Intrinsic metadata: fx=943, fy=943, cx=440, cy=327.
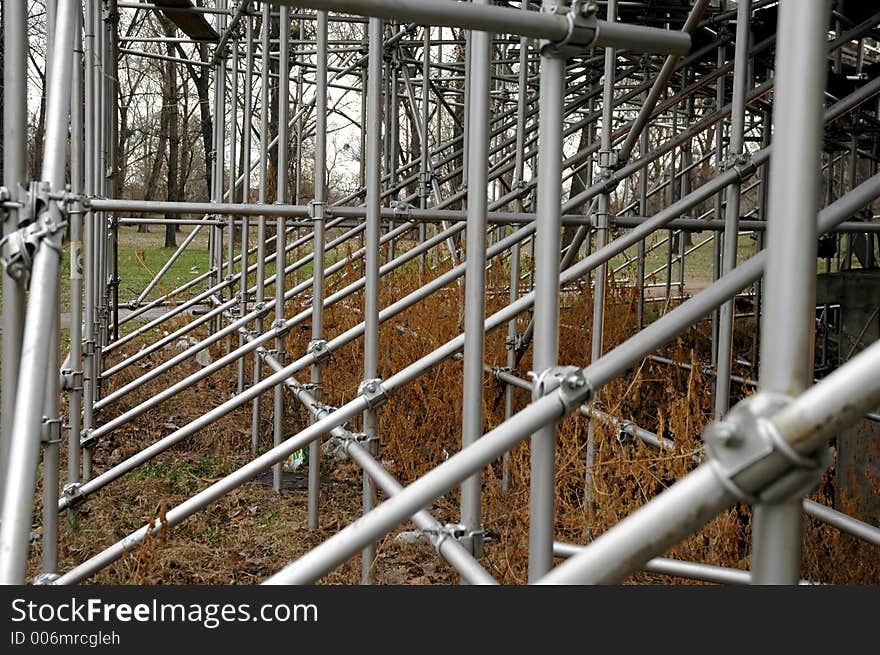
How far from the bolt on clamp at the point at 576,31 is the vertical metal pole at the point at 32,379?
103 cm

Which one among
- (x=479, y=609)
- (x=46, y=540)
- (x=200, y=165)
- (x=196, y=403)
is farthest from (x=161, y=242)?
(x=479, y=609)

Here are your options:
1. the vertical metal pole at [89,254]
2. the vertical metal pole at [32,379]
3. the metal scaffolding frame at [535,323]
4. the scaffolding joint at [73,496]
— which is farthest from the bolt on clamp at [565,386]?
the vertical metal pole at [89,254]

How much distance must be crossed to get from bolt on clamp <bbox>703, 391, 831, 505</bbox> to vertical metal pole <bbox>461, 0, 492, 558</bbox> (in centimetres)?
109

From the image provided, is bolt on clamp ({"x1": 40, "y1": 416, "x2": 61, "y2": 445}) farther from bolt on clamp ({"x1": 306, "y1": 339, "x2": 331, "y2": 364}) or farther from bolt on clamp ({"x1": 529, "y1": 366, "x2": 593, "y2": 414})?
bolt on clamp ({"x1": 529, "y1": 366, "x2": 593, "y2": 414})

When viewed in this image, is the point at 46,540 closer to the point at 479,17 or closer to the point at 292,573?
the point at 292,573

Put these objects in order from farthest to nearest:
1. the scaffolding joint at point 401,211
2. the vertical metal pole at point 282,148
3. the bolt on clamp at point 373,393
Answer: the vertical metal pole at point 282,148 → the scaffolding joint at point 401,211 → the bolt on clamp at point 373,393

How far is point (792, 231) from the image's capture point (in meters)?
1.14

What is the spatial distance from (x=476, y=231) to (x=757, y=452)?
1.26 m

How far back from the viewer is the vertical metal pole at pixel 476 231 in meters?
2.19

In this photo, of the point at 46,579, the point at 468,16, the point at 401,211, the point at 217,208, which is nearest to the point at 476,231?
the point at 468,16

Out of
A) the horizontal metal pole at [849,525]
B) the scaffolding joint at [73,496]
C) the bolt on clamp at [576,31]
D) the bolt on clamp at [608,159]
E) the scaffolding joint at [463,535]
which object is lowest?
the scaffolding joint at [73,496]

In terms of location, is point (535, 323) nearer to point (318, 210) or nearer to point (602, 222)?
point (602, 222)

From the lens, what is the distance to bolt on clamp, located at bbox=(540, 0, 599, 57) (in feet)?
5.89

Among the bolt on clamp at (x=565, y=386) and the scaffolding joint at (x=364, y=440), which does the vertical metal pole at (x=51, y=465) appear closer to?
the scaffolding joint at (x=364, y=440)
